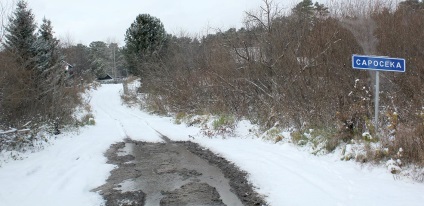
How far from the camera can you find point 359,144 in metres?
7.12

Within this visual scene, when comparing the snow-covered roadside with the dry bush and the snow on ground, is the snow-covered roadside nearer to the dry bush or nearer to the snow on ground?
the snow on ground

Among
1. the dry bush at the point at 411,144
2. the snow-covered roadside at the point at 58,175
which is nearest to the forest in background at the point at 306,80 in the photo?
the dry bush at the point at 411,144

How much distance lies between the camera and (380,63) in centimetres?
698

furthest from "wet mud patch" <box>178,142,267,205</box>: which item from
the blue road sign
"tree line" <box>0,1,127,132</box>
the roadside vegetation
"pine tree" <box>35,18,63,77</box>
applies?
"pine tree" <box>35,18,63,77</box>

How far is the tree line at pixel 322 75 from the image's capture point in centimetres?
781

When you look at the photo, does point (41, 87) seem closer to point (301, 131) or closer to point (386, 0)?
point (301, 131)

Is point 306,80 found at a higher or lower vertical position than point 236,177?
higher

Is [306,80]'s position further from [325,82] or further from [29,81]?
[29,81]

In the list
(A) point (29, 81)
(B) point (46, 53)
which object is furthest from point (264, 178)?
(B) point (46, 53)

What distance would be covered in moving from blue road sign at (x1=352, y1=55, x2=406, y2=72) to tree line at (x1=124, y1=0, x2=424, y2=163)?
0.93m

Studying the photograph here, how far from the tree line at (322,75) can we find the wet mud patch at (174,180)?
255cm

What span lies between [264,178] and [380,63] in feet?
10.4

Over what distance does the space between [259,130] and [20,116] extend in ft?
23.4

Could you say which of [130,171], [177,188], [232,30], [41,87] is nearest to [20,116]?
[41,87]
